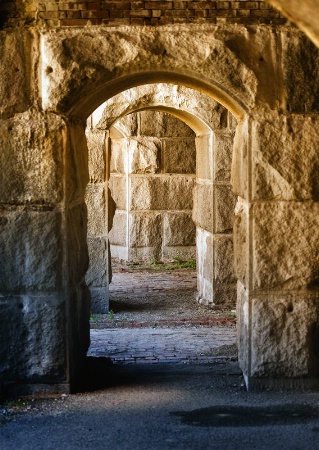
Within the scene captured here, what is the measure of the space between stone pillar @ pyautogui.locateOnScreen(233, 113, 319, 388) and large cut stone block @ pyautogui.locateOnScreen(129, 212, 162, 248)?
6866 mm

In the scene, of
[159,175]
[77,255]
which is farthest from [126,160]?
[77,255]

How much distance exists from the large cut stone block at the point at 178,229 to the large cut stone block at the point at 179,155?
2.33 feet

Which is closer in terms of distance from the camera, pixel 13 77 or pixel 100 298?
pixel 13 77

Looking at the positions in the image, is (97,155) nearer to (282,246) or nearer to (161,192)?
(161,192)

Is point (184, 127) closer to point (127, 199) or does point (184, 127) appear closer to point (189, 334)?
point (127, 199)

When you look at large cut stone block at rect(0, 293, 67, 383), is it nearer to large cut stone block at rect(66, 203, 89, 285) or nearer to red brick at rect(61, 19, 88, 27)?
large cut stone block at rect(66, 203, 89, 285)

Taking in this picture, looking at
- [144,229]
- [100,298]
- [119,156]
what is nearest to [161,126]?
[119,156]

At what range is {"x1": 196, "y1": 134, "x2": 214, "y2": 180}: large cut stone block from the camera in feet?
29.0

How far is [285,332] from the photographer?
5316mm

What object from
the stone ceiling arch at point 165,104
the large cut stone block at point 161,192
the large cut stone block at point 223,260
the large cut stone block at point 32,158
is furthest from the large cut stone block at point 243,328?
the large cut stone block at point 161,192

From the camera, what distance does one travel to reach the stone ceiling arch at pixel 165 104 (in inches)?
342

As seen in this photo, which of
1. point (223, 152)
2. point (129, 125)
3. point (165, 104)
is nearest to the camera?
point (223, 152)

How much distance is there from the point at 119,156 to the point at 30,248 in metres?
7.14

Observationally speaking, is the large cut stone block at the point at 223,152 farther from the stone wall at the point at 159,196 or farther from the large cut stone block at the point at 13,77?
the large cut stone block at the point at 13,77
